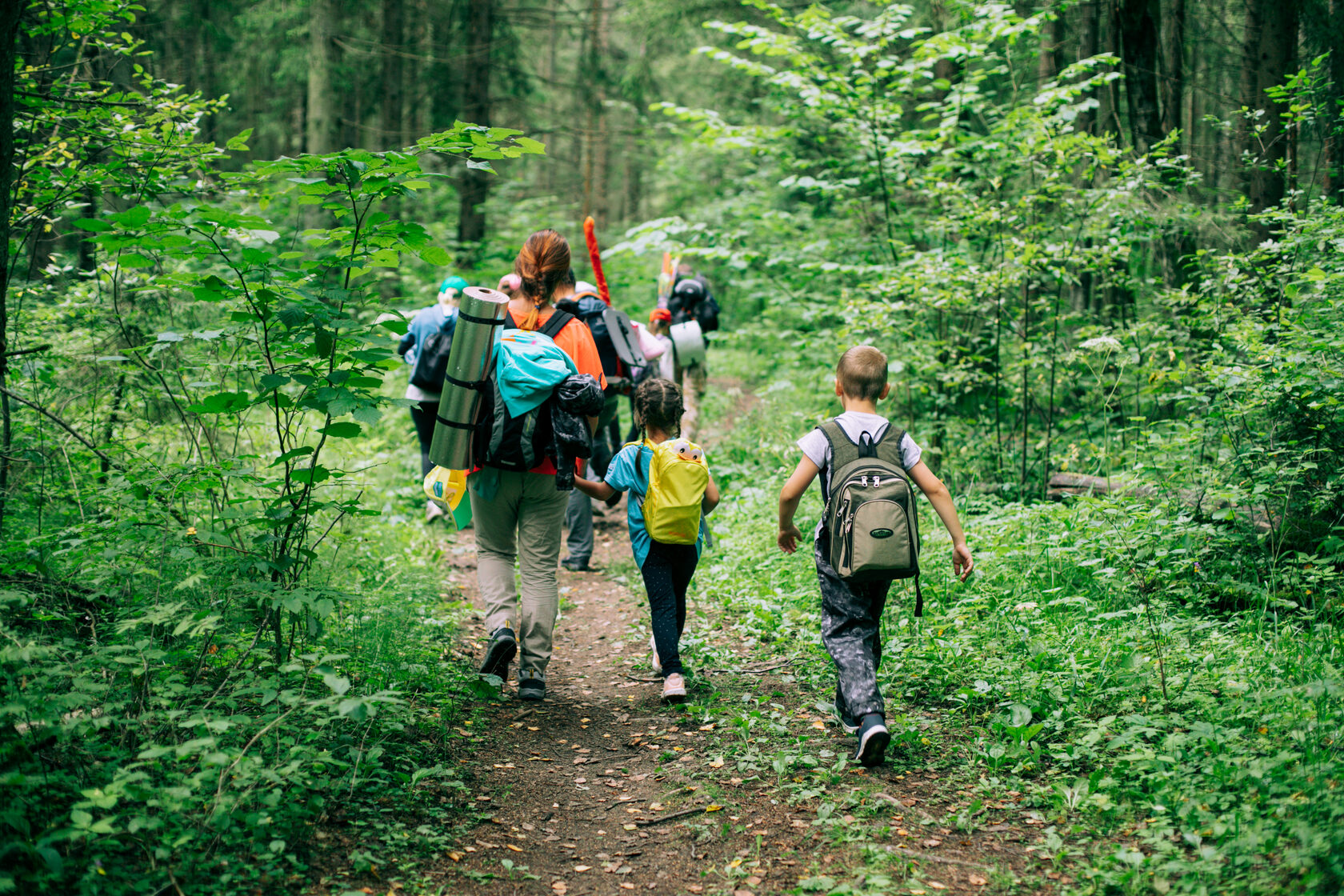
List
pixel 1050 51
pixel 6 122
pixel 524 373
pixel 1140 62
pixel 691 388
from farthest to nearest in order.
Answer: pixel 1050 51 → pixel 691 388 → pixel 1140 62 → pixel 524 373 → pixel 6 122

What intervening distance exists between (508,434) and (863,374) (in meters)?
1.88

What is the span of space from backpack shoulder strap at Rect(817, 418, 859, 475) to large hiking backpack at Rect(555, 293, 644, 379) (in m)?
3.08

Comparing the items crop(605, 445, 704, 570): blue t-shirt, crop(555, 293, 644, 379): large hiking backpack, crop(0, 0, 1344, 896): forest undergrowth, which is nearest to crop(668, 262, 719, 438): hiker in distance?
crop(0, 0, 1344, 896): forest undergrowth

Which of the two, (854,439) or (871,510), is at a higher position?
(854,439)

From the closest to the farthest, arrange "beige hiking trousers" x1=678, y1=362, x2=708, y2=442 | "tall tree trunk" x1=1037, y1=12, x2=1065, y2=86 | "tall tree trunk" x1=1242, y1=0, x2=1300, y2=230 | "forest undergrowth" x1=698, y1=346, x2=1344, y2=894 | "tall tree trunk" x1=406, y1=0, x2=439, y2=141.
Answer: "forest undergrowth" x1=698, y1=346, x2=1344, y2=894 → "tall tree trunk" x1=1242, y1=0, x2=1300, y2=230 → "beige hiking trousers" x1=678, y1=362, x2=708, y2=442 → "tall tree trunk" x1=1037, y1=12, x2=1065, y2=86 → "tall tree trunk" x1=406, y1=0, x2=439, y2=141

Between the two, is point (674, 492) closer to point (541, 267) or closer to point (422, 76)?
point (541, 267)

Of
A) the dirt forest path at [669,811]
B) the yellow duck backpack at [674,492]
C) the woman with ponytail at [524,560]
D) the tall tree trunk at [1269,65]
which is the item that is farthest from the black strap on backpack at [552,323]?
the tall tree trunk at [1269,65]

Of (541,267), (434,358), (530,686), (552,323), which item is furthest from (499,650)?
(434,358)

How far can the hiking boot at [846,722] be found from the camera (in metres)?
3.89

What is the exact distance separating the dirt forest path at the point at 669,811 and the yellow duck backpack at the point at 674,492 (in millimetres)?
977

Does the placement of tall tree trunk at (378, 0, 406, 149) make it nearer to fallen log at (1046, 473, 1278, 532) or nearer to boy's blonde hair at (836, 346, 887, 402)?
fallen log at (1046, 473, 1278, 532)

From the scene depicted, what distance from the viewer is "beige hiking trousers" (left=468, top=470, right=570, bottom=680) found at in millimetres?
4555

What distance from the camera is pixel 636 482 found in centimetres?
466

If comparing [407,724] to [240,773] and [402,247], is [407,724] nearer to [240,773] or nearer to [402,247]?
[240,773]
